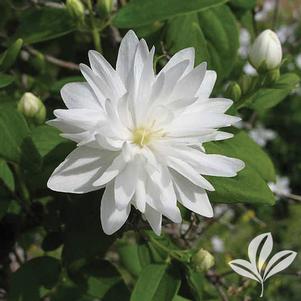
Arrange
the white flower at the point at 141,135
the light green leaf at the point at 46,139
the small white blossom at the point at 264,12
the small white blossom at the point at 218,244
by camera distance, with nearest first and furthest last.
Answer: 1. the white flower at the point at 141,135
2. the light green leaf at the point at 46,139
3. the small white blossom at the point at 264,12
4. the small white blossom at the point at 218,244

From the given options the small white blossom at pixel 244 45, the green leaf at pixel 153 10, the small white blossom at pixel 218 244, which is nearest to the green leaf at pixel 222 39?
the green leaf at pixel 153 10

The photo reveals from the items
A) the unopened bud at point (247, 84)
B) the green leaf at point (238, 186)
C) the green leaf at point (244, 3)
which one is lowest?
the green leaf at point (238, 186)

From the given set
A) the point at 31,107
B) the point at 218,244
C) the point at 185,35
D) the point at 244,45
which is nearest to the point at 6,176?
the point at 31,107

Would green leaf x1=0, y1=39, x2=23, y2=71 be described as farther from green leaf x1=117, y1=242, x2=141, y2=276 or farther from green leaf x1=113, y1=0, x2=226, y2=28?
green leaf x1=117, y1=242, x2=141, y2=276

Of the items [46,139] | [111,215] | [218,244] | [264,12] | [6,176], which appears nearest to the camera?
[111,215]

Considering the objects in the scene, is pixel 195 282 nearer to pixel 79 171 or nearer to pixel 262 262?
pixel 262 262

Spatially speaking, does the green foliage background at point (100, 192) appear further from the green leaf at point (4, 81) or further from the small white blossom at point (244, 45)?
the small white blossom at point (244, 45)

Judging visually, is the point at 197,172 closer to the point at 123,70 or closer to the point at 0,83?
the point at 123,70
